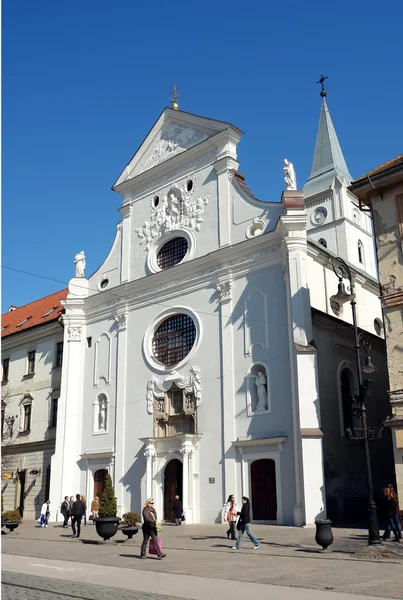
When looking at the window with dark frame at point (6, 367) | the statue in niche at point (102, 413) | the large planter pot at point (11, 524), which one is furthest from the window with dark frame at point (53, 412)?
the large planter pot at point (11, 524)

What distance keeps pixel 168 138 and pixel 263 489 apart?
19735 millimetres

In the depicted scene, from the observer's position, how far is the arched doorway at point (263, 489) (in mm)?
25125

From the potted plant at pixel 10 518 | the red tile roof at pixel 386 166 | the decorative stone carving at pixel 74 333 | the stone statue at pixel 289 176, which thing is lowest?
the potted plant at pixel 10 518

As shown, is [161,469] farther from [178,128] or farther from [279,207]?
[178,128]

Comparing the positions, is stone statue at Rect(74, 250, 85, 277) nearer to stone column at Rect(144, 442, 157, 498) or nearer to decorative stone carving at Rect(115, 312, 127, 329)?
decorative stone carving at Rect(115, 312, 127, 329)

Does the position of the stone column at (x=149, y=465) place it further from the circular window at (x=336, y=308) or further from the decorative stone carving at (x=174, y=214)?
the circular window at (x=336, y=308)

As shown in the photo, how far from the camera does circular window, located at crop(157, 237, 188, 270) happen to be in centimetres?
3219

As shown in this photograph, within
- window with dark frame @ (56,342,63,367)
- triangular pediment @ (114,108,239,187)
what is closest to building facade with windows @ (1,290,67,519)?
window with dark frame @ (56,342,63,367)

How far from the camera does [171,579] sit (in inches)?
445

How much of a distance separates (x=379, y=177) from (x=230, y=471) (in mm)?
13651

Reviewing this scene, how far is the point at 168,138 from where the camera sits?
34.4 meters

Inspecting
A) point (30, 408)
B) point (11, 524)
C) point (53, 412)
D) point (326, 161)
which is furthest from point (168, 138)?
point (11, 524)

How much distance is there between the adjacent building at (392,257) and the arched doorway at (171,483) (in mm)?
11989

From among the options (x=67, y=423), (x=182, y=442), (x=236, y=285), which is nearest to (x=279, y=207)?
(x=236, y=285)
